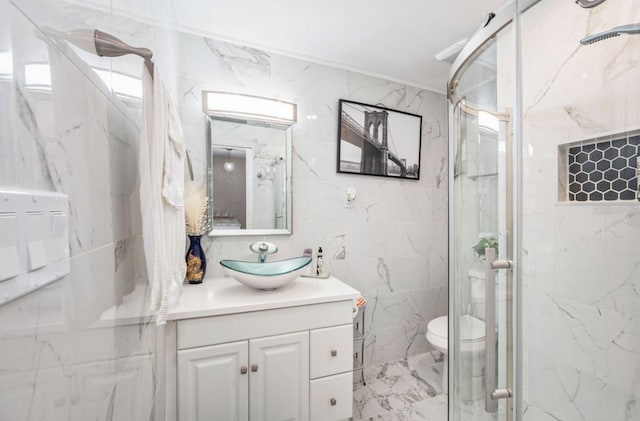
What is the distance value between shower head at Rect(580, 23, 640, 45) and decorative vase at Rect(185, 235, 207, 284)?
1760 mm

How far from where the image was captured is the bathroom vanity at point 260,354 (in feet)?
3.94

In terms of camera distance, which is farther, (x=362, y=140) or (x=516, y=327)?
(x=362, y=140)

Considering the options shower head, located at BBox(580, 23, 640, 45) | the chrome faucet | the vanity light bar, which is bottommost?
the chrome faucet

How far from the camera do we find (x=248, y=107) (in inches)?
71.3

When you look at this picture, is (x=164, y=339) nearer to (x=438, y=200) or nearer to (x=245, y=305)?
(x=245, y=305)

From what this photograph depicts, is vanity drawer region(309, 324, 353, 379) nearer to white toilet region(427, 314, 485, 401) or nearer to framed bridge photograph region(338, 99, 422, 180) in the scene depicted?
white toilet region(427, 314, 485, 401)

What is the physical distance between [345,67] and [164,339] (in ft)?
6.86

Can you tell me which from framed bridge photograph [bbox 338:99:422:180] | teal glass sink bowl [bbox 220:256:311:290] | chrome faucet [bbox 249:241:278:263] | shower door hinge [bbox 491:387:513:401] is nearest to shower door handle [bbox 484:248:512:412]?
shower door hinge [bbox 491:387:513:401]

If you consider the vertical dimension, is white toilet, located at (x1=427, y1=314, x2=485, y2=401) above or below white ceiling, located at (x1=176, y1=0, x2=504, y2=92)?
below

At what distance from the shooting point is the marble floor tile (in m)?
1.70

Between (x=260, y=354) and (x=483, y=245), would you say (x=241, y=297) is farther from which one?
(x=483, y=245)

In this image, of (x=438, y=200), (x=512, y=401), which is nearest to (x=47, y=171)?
(x=512, y=401)

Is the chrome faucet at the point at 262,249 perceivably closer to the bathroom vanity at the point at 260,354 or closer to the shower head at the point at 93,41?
the bathroom vanity at the point at 260,354

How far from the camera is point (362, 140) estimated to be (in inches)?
85.0
